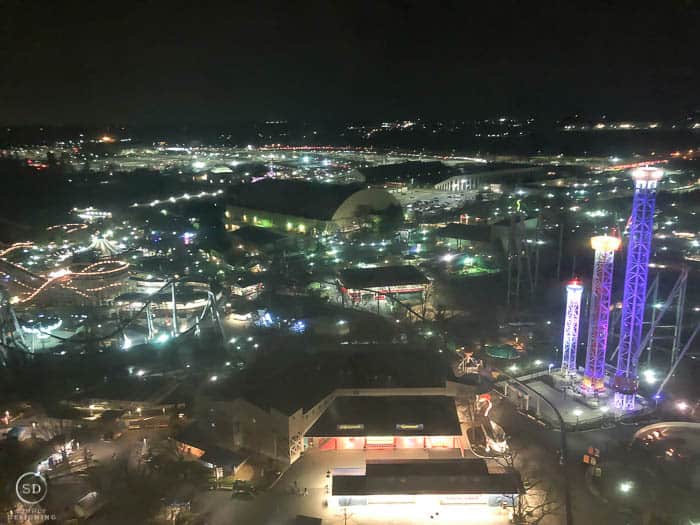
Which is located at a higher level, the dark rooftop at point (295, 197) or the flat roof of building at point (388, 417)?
the dark rooftop at point (295, 197)

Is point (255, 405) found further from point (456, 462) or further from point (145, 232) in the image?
point (145, 232)

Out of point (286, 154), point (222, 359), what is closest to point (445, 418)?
point (222, 359)

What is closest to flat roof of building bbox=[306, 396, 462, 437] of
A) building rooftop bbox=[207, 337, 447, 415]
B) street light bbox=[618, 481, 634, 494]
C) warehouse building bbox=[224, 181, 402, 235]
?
building rooftop bbox=[207, 337, 447, 415]

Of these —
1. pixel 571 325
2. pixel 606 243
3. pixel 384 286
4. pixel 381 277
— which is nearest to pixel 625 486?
A: pixel 571 325

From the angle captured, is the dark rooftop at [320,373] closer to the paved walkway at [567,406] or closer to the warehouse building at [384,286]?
the paved walkway at [567,406]

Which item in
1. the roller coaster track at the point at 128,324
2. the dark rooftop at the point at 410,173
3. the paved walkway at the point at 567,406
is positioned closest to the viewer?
the paved walkway at the point at 567,406

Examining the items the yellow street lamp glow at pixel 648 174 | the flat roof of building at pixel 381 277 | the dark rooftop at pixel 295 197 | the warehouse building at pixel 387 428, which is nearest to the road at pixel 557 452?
the warehouse building at pixel 387 428

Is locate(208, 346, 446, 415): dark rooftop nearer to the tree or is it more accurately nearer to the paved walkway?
the paved walkway

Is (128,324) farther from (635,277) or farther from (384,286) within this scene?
(635,277)
